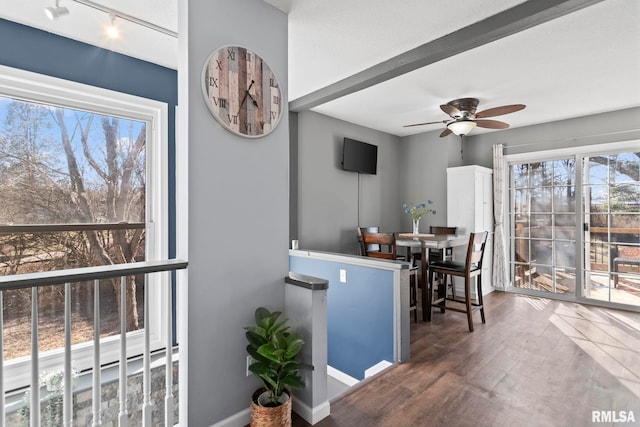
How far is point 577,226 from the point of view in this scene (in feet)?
14.7

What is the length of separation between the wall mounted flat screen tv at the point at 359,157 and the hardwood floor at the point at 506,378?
2.34 m

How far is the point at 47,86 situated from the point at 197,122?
5.22 ft

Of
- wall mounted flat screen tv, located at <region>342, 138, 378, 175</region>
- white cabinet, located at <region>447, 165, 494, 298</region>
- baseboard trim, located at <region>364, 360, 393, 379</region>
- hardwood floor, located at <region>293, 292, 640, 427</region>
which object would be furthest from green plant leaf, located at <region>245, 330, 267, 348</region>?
white cabinet, located at <region>447, 165, 494, 298</region>

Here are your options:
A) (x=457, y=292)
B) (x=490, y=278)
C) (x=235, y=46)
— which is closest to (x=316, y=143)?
(x=235, y=46)

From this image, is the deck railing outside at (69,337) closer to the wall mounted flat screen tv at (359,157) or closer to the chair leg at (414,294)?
the chair leg at (414,294)

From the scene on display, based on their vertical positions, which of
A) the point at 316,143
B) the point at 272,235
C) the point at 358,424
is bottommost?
the point at 358,424

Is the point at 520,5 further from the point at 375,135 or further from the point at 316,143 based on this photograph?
the point at 375,135

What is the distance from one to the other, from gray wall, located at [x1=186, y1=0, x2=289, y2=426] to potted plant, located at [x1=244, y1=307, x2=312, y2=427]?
15cm

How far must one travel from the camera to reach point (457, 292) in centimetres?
489

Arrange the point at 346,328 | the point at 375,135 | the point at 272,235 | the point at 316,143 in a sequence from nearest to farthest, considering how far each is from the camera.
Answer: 1. the point at 272,235
2. the point at 346,328
3. the point at 316,143
4. the point at 375,135

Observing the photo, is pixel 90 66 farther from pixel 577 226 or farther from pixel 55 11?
pixel 577 226

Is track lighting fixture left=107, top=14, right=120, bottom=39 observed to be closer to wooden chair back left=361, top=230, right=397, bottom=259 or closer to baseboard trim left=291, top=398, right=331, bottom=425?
baseboard trim left=291, top=398, right=331, bottom=425

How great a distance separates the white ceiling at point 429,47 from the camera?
213 centimetres

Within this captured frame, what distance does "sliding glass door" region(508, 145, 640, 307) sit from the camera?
4117mm
